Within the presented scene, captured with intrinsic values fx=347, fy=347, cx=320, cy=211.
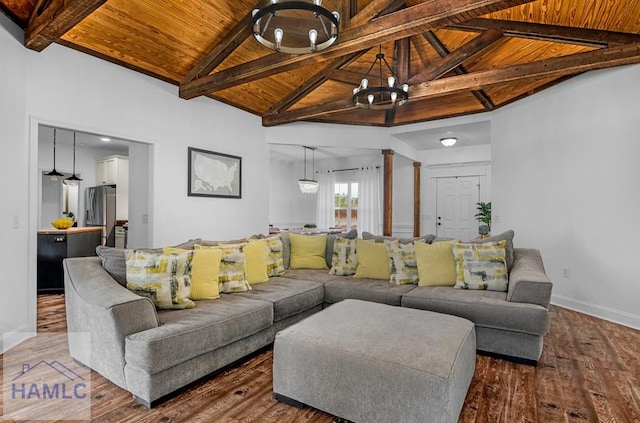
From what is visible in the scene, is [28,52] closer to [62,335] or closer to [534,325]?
[62,335]

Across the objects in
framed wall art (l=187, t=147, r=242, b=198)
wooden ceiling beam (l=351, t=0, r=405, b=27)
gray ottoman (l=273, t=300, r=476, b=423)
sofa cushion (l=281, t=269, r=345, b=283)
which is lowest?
gray ottoman (l=273, t=300, r=476, b=423)

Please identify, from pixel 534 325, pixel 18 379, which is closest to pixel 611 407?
pixel 534 325

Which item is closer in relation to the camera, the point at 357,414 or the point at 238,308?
the point at 357,414

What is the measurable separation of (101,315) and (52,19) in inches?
90.9

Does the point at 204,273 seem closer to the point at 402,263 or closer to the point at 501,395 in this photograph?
the point at 402,263

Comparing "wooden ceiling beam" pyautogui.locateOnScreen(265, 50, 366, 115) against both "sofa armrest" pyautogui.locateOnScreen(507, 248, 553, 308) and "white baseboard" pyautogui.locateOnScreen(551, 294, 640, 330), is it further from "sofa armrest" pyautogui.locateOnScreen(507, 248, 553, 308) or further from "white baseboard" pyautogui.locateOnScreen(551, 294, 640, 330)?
"white baseboard" pyautogui.locateOnScreen(551, 294, 640, 330)

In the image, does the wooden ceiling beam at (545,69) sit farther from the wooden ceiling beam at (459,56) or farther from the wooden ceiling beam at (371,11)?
the wooden ceiling beam at (371,11)

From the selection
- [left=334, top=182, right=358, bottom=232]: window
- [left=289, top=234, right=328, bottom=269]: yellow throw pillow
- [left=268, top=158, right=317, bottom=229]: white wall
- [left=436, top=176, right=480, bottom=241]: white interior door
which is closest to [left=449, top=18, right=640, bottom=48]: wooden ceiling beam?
[left=289, top=234, right=328, bottom=269]: yellow throw pillow

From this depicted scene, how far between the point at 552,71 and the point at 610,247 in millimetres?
2034

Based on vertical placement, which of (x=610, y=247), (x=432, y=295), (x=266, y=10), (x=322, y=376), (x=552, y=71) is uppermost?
(x=552, y=71)

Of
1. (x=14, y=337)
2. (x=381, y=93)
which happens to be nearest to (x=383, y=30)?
(x=381, y=93)

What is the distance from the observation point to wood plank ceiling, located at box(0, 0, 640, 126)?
9.29ft

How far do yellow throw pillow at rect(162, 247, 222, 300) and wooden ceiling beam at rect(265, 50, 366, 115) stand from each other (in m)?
3.14

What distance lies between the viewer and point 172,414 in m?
1.96
